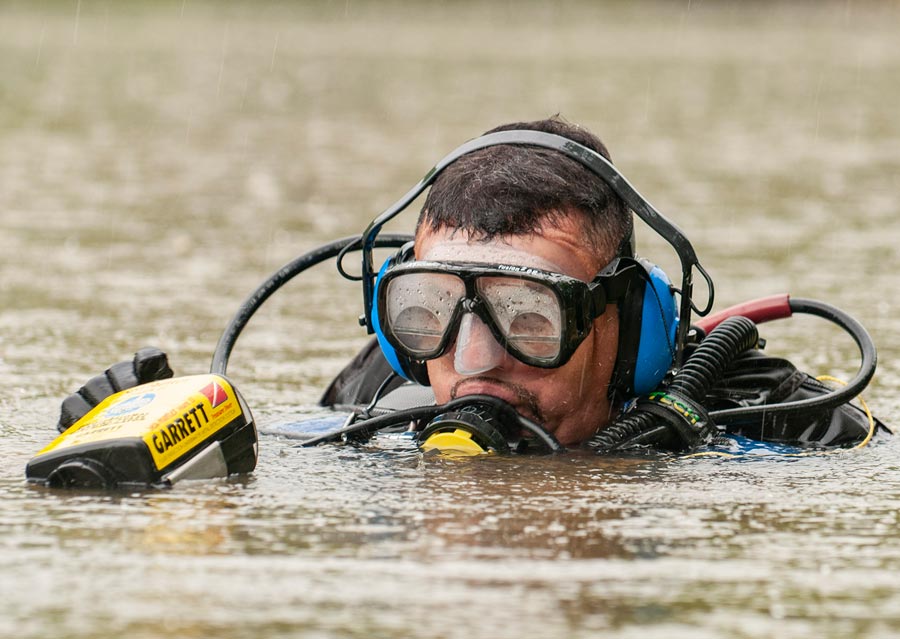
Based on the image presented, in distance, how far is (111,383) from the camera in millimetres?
3777

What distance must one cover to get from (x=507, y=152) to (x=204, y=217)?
6028 mm

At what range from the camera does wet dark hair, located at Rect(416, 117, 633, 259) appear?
12.3 ft

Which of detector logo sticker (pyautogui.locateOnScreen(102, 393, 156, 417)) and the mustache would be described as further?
the mustache

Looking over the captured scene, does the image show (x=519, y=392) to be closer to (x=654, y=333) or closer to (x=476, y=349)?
(x=476, y=349)

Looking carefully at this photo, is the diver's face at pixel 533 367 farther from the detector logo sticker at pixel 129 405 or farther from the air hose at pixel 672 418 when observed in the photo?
the detector logo sticker at pixel 129 405

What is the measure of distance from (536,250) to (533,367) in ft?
0.87

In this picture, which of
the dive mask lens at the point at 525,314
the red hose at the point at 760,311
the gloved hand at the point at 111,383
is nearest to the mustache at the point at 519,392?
the dive mask lens at the point at 525,314

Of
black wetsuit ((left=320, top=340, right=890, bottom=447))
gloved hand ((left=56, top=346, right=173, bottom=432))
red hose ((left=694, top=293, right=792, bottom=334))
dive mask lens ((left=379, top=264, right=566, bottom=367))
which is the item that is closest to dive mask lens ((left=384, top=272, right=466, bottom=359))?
dive mask lens ((left=379, top=264, right=566, bottom=367))

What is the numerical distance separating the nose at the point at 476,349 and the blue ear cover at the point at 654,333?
0.36 metres

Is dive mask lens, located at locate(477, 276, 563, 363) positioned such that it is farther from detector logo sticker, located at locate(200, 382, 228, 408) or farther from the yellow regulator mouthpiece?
detector logo sticker, located at locate(200, 382, 228, 408)

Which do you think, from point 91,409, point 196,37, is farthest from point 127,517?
point 196,37

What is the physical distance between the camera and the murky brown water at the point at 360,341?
2568mm

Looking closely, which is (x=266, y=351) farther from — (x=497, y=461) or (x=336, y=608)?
(x=336, y=608)

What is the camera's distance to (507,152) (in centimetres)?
392
